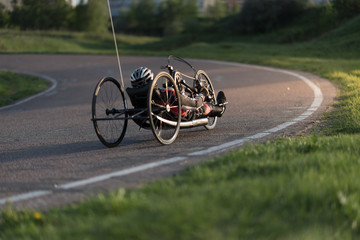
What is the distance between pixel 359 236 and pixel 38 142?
5.80 metres

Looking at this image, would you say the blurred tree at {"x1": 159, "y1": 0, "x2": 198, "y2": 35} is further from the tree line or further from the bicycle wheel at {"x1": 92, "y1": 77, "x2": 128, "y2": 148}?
the bicycle wheel at {"x1": 92, "y1": 77, "x2": 128, "y2": 148}

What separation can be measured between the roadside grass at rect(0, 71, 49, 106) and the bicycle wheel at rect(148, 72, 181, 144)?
Answer: 27.7 ft

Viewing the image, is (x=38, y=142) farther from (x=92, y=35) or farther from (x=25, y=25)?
(x=25, y=25)

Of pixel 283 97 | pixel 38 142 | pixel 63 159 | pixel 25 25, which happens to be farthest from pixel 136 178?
pixel 25 25

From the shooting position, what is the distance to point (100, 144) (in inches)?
311

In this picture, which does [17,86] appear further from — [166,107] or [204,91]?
[166,107]

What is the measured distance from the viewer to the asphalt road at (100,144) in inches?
215

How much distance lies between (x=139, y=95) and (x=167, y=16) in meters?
110

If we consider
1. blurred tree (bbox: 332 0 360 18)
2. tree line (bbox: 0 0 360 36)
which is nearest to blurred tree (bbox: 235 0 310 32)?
tree line (bbox: 0 0 360 36)

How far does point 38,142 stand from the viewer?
8336 millimetres

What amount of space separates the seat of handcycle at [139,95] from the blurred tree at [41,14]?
71125 mm

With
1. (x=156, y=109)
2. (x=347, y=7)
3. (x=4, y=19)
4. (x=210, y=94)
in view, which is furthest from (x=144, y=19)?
(x=156, y=109)

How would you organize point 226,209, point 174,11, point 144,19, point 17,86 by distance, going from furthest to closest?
point 174,11 → point 144,19 → point 17,86 → point 226,209

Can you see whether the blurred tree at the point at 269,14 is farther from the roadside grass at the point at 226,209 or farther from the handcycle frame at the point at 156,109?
the roadside grass at the point at 226,209
